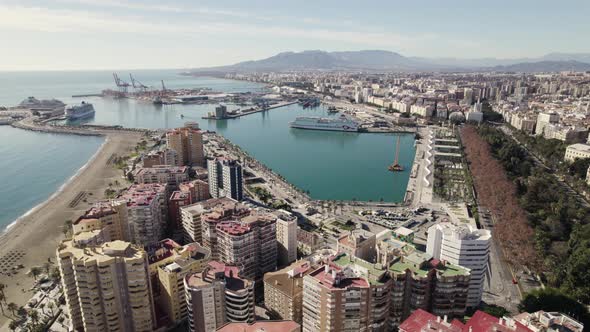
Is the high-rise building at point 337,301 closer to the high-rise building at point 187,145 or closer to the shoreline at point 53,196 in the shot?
the shoreline at point 53,196

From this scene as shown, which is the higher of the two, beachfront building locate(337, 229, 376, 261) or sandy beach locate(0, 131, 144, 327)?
beachfront building locate(337, 229, 376, 261)

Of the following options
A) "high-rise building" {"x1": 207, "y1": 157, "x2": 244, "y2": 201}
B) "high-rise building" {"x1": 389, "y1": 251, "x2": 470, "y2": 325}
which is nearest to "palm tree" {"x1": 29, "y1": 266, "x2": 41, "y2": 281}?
"high-rise building" {"x1": 207, "y1": 157, "x2": 244, "y2": 201}

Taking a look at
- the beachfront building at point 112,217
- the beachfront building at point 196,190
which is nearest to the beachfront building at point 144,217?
the beachfront building at point 112,217

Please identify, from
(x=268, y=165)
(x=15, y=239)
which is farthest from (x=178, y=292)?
(x=268, y=165)

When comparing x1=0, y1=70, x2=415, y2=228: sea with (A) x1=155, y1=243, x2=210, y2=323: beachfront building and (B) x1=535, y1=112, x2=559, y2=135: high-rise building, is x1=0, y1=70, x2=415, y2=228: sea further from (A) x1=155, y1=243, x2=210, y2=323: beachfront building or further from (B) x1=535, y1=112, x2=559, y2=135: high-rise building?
(A) x1=155, y1=243, x2=210, y2=323: beachfront building

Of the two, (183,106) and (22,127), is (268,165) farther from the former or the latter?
(183,106)

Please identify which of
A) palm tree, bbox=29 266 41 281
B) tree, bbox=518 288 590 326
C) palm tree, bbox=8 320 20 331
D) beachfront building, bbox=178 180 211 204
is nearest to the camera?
tree, bbox=518 288 590 326
